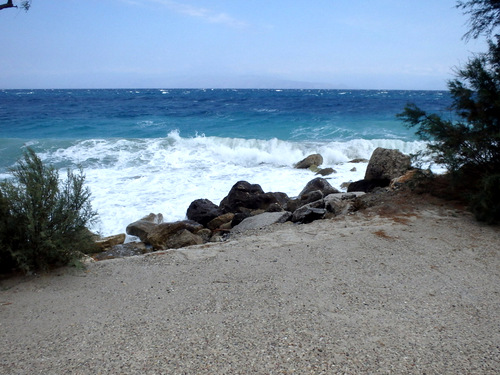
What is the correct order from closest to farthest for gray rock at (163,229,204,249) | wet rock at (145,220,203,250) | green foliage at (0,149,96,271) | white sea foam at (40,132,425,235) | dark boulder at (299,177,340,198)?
green foliage at (0,149,96,271), gray rock at (163,229,204,249), wet rock at (145,220,203,250), dark boulder at (299,177,340,198), white sea foam at (40,132,425,235)

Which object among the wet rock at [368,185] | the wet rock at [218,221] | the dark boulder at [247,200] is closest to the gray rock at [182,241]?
the wet rock at [218,221]

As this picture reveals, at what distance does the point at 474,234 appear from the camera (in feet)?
19.2

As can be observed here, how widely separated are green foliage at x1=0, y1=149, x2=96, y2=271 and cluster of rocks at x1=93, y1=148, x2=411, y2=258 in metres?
3.08

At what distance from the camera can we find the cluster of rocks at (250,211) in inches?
316

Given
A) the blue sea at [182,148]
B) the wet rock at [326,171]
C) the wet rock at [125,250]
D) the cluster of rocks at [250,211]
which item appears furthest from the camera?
the wet rock at [326,171]

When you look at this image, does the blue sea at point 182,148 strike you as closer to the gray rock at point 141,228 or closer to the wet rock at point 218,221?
the gray rock at point 141,228

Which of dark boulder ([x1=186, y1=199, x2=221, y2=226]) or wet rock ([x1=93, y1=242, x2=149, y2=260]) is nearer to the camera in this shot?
wet rock ([x1=93, y1=242, x2=149, y2=260])

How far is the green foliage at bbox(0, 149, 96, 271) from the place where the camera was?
4.58 m

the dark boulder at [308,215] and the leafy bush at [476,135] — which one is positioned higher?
the leafy bush at [476,135]

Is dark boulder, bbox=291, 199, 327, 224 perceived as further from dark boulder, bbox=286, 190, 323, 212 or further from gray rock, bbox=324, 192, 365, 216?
dark boulder, bbox=286, 190, 323, 212

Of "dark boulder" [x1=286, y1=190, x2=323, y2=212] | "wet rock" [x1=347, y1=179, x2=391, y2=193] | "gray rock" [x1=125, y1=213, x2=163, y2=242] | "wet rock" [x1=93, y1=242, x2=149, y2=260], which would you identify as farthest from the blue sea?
"dark boulder" [x1=286, y1=190, x2=323, y2=212]

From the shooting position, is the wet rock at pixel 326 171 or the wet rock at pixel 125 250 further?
the wet rock at pixel 326 171

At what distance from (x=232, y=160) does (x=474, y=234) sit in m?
13.9

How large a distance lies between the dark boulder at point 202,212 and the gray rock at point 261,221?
5.48 ft
